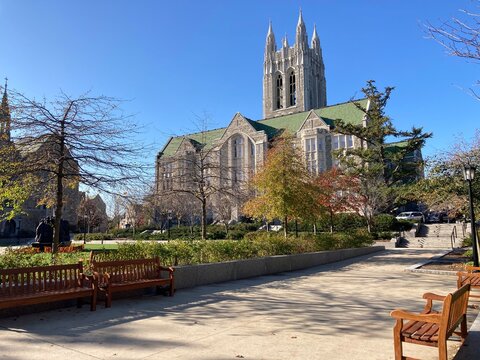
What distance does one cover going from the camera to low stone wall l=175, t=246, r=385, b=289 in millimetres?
10406

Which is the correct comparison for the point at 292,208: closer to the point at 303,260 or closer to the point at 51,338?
the point at 303,260

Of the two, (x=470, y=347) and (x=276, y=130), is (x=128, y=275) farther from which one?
(x=276, y=130)

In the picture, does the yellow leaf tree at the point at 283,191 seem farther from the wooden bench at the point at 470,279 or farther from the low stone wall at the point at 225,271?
the wooden bench at the point at 470,279

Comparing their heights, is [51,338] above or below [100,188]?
below

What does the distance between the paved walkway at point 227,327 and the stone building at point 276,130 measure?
7.18m

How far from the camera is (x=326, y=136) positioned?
5591 centimetres

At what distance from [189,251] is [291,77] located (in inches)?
3282

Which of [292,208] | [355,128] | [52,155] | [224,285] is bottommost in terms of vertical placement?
[224,285]

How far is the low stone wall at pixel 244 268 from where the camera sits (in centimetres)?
1041

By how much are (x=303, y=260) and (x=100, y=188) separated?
27.2ft

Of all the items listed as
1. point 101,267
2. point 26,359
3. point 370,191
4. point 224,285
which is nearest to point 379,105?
point 370,191

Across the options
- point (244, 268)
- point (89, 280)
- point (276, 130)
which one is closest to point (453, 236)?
point (244, 268)

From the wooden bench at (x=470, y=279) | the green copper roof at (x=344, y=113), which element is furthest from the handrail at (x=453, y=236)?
the green copper roof at (x=344, y=113)

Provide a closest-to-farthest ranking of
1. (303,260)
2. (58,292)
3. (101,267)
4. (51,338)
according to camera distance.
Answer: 1. (51,338)
2. (58,292)
3. (101,267)
4. (303,260)
